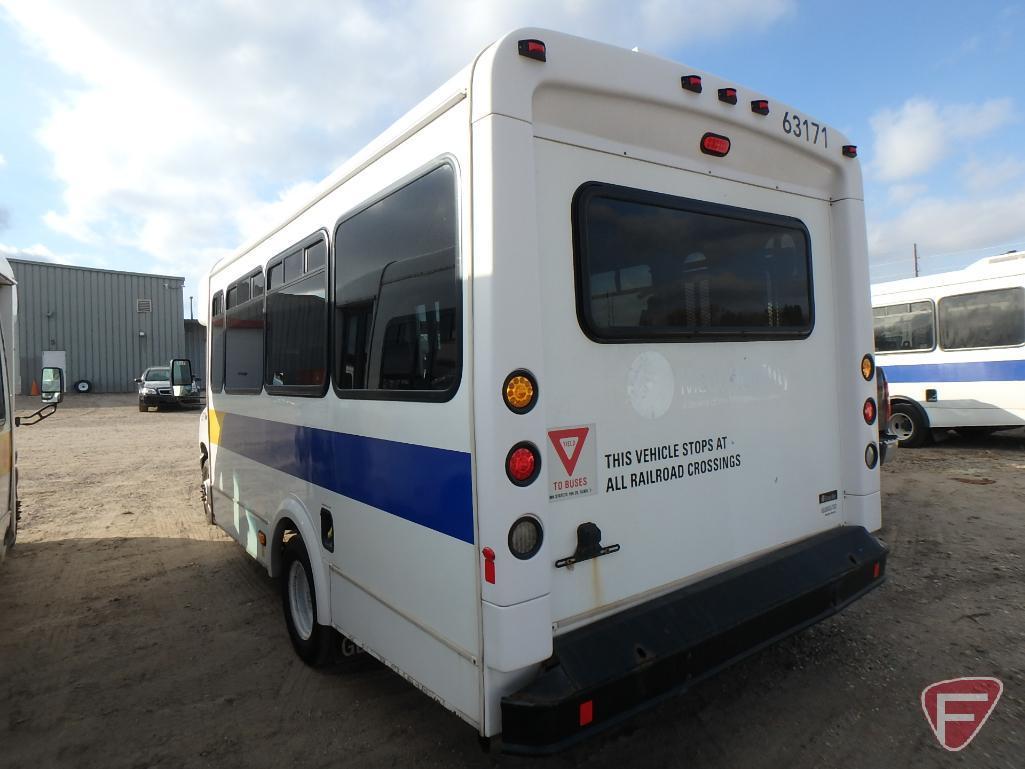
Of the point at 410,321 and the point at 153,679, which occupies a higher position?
the point at 410,321

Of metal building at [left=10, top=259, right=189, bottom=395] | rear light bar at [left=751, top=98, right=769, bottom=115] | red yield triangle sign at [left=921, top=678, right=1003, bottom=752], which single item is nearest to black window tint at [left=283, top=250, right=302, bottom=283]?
rear light bar at [left=751, top=98, right=769, bottom=115]

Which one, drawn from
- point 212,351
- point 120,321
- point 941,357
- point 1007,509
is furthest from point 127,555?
point 120,321

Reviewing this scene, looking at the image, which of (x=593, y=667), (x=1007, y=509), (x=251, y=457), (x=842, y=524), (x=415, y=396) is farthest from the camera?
(x=1007, y=509)

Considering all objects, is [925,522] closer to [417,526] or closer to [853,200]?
[853,200]

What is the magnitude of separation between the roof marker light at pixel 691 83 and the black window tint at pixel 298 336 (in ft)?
6.28

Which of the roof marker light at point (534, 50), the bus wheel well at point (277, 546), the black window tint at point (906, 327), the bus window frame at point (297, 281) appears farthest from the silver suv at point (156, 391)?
the roof marker light at point (534, 50)

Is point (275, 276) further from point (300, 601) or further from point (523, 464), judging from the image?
point (523, 464)

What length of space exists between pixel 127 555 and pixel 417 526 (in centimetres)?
487

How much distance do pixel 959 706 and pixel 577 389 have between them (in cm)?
251

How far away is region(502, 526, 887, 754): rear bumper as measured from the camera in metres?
2.13

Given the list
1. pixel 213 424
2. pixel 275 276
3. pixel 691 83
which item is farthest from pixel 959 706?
pixel 213 424

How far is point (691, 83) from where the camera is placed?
2.71 meters

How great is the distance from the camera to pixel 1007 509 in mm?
6438

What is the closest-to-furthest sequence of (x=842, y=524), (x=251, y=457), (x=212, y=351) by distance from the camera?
(x=842, y=524) → (x=251, y=457) → (x=212, y=351)
